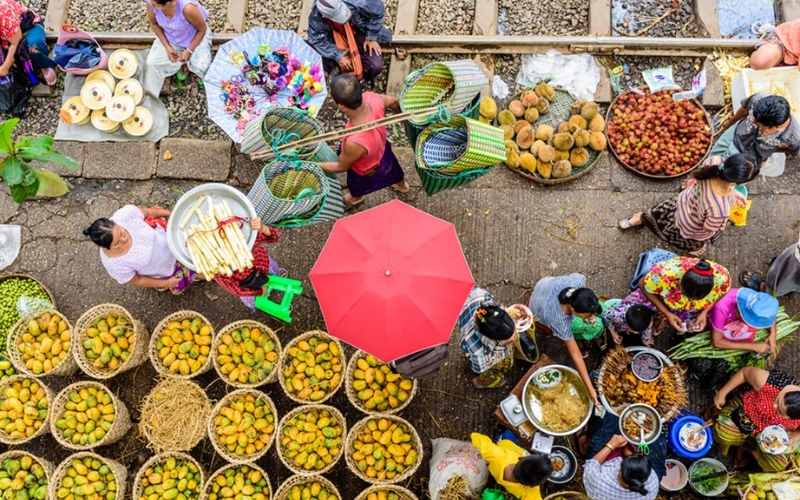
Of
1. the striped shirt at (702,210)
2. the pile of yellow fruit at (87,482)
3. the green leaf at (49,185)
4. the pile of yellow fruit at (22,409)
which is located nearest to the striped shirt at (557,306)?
the striped shirt at (702,210)

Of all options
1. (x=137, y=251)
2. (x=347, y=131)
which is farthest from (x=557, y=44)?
(x=137, y=251)

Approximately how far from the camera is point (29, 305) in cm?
449

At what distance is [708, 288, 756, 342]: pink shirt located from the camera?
3857 millimetres

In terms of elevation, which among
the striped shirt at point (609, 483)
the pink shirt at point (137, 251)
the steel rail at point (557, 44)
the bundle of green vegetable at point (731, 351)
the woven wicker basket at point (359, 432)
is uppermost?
the steel rail at point (557, 44)

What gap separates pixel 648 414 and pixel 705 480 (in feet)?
2.43

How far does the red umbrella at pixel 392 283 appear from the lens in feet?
11.0

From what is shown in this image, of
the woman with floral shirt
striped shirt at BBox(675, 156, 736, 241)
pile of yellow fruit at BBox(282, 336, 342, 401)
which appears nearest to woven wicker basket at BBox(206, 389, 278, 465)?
pile of yellow fruit at BBox(282, 336, 342, 401)

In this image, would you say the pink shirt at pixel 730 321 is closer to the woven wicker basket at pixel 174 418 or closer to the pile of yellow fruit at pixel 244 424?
the pile of yellow fruit at pixel 244 424

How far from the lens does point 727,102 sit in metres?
5.05

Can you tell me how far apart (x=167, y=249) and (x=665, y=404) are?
3.84 metres

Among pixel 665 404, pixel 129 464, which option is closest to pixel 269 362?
pixel 129 464

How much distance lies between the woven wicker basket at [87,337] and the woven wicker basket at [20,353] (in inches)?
3.0

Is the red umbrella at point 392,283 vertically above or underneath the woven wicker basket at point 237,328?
above

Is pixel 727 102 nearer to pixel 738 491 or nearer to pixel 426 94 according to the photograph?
pixel 426 94
